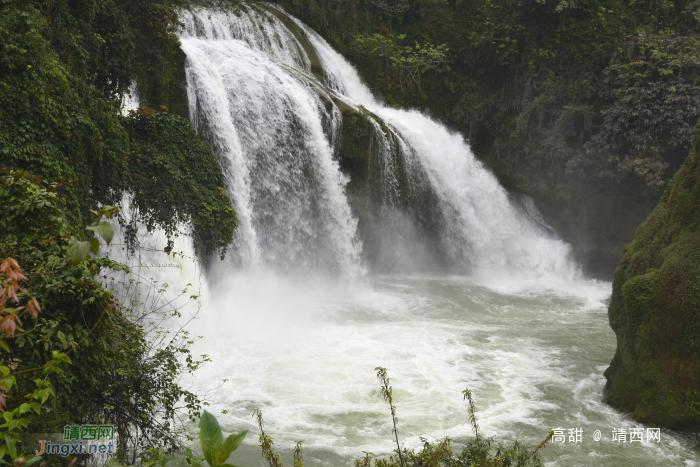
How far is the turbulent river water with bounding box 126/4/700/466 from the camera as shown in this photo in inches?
260

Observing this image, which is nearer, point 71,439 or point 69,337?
point 71,439

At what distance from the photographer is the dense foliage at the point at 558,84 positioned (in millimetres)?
14484

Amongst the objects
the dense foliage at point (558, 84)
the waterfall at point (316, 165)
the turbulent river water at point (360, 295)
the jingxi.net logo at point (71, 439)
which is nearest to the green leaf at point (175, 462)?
the jingxi.net logo at point (71, 439)

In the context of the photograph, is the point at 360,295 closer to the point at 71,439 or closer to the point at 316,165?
the point at 316,165

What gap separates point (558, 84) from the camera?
1625 cm

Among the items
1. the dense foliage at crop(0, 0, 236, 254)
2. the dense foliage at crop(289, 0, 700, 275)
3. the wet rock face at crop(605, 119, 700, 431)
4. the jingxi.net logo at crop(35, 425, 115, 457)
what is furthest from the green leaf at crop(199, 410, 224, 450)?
the dense foliage at crop(289, 0, 700, 275)

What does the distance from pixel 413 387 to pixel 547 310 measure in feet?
20.3

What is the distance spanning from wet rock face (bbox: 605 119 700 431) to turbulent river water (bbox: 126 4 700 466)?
12.5 inches

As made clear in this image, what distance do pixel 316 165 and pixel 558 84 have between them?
8958 millimetres

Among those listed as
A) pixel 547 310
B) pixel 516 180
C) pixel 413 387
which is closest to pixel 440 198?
pixel 516 180

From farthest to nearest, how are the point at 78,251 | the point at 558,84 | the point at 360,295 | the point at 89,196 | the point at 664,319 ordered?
the point at 558,84, the point at 360,295, the point at 89,196, the point at 664,319, the point at 78,251

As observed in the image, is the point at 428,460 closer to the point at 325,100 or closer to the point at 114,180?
the point at 114,180

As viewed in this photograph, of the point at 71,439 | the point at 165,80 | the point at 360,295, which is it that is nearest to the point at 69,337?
the point at 71,439

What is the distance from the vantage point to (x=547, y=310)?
12.3m
